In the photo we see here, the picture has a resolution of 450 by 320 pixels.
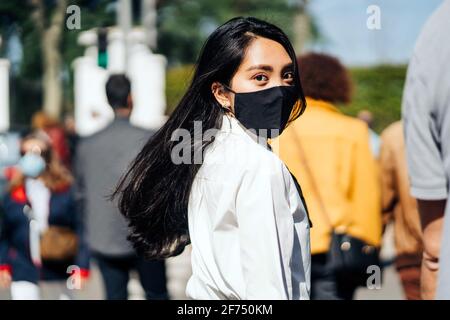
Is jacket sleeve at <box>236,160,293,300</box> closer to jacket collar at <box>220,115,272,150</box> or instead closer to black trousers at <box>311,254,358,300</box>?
jacket collar at <box>220,115,272,150</box>

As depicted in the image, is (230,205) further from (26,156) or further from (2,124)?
(2,124)

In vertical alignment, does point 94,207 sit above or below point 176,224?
below

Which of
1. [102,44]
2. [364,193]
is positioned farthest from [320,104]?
[102,44]

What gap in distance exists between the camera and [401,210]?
4.91 m

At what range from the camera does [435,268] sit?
9.13 ft

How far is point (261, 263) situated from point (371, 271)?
8.59ft

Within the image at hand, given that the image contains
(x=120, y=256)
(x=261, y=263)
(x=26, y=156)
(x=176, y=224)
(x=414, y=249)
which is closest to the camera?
(x=261, y=263)

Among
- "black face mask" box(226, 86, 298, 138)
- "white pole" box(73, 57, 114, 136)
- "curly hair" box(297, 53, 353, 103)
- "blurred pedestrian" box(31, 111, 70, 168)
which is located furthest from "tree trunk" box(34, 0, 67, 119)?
"black face mask" box(226, 86, 298, 138)

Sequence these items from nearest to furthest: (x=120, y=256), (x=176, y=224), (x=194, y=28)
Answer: (x=176, y=224) < (x=120, y=256) < (x=194, y=28)

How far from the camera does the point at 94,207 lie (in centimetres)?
570

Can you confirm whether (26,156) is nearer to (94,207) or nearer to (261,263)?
(94,207)
